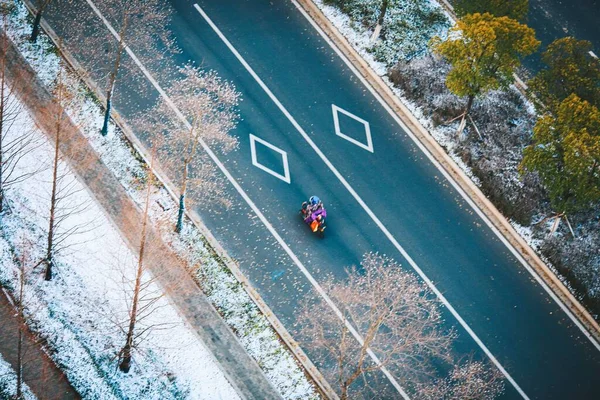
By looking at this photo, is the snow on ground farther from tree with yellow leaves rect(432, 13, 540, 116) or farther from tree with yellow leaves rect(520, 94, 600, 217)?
tree with yellow leaves rect(432, 13, 540, 116)

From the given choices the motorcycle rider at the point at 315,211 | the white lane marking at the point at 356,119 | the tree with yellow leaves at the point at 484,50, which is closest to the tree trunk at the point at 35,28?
the white lane marking at the point at 356,119

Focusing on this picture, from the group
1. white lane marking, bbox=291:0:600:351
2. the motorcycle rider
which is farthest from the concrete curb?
white lane marking, bbox=291:0:600:351

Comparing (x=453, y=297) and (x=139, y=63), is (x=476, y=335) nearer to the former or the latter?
(x=453, y=297)

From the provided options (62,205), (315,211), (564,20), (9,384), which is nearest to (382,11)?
(564,20)

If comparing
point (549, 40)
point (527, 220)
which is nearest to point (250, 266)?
point (527, 220)

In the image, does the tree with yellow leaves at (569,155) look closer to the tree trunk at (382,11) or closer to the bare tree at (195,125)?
the tree trunk at (382,11)
